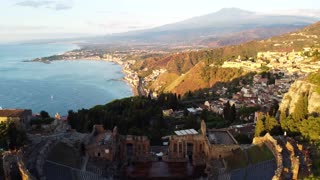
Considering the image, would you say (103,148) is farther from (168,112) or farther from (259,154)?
(168,112)

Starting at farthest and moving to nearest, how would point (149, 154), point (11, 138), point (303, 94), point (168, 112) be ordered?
point (168, 112) < point (303, 94) < point (149, 154) < point (11, 138)

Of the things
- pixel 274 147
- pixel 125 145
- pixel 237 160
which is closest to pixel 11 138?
pixel 125 145

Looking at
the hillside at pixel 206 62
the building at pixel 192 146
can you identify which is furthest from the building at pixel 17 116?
the hillside at pixel 206 62

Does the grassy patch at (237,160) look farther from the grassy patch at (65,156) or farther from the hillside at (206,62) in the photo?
the hillside at (206,62)

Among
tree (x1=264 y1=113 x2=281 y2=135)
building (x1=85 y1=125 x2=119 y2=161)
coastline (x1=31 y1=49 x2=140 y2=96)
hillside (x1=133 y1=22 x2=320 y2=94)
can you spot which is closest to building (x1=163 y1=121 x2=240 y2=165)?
tree (x1=264 y1=113 x2=281 y2=135)

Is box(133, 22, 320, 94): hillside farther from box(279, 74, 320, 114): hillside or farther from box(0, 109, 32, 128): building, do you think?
box(0, 109, 32, 128): building

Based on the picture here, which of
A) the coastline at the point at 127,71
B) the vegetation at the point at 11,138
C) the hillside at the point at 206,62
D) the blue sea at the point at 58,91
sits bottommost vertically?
the coastline at the point at 127,71
